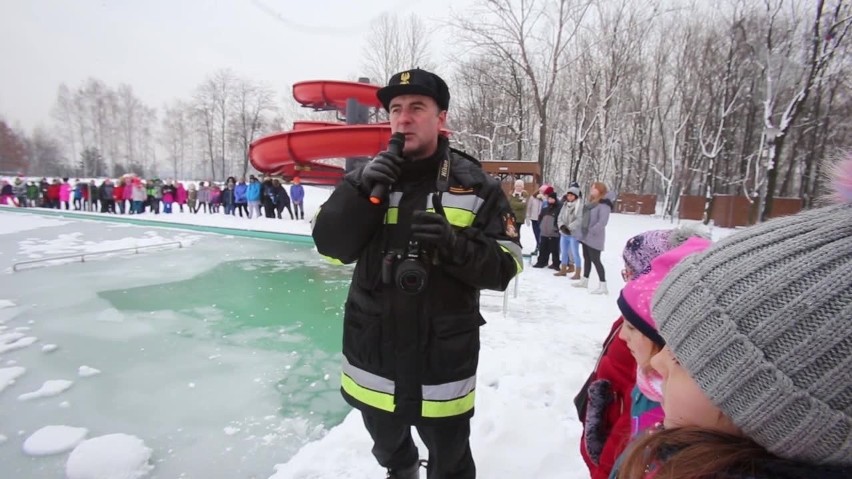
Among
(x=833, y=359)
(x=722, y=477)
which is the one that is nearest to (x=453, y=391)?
→ (x=722, y=477)

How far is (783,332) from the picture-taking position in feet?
1.79

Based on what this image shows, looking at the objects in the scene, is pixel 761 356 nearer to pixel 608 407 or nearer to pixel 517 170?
pixel 608 407

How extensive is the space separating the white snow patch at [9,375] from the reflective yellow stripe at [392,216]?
3.03 meters

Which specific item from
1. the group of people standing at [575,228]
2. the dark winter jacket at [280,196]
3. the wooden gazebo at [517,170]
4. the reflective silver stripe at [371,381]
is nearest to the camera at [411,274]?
the reflective silver stripe at [371,381]

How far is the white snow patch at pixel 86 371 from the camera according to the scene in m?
2.90

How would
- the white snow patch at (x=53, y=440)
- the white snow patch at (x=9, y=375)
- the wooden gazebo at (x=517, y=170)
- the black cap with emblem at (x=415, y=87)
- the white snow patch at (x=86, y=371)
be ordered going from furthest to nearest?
the wooden gazebo at (x=517, y=170) → the white snow patch at (x=86, y=371) → the white snow patch at (x=9, y=375) → the white snow patch at (x=53, y=440) → the black cap with emblem at (x=415, y=87)

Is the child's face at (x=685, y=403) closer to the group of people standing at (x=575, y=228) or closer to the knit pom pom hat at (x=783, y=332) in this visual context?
the knit pom pom hat at (x=783, y=332)

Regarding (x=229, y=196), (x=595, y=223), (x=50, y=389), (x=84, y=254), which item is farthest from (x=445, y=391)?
(x=229, y=196)

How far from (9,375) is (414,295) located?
3.28 meters

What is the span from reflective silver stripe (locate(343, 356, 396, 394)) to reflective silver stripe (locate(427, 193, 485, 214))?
642 millimetres

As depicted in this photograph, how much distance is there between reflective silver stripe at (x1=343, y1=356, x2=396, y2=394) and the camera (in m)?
1.46

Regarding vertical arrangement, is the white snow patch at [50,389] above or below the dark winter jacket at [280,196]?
below

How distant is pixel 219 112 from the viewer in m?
41.6

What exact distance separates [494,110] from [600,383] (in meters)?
25.9
